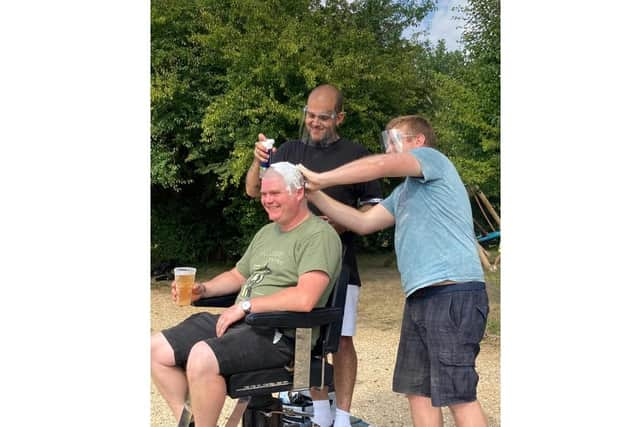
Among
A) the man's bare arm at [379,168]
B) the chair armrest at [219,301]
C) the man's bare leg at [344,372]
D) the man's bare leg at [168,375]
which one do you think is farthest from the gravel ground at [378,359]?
the man's bare arm at [379,168]

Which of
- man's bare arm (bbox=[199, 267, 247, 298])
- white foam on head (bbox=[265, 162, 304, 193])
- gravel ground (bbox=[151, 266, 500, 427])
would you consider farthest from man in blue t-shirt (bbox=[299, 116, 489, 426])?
gravel ground (bbox=[151, 266, 500, 427])

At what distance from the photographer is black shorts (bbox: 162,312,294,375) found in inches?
101

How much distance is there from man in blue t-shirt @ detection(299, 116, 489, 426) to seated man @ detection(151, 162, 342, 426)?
0.26 meters

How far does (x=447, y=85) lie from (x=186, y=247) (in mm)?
4179

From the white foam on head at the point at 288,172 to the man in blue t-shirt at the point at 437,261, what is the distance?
0.16 meters

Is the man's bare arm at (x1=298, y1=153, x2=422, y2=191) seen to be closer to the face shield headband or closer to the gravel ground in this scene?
the face shield headband

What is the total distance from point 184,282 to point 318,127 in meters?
1.02

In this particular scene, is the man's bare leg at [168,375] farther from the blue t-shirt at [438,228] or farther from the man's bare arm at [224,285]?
the blue t-shirt at [438,228]

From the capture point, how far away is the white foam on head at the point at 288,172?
277 centimetres

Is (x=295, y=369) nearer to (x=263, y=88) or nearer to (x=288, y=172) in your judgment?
(x=288, y=172)

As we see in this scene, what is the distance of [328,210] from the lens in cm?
283
